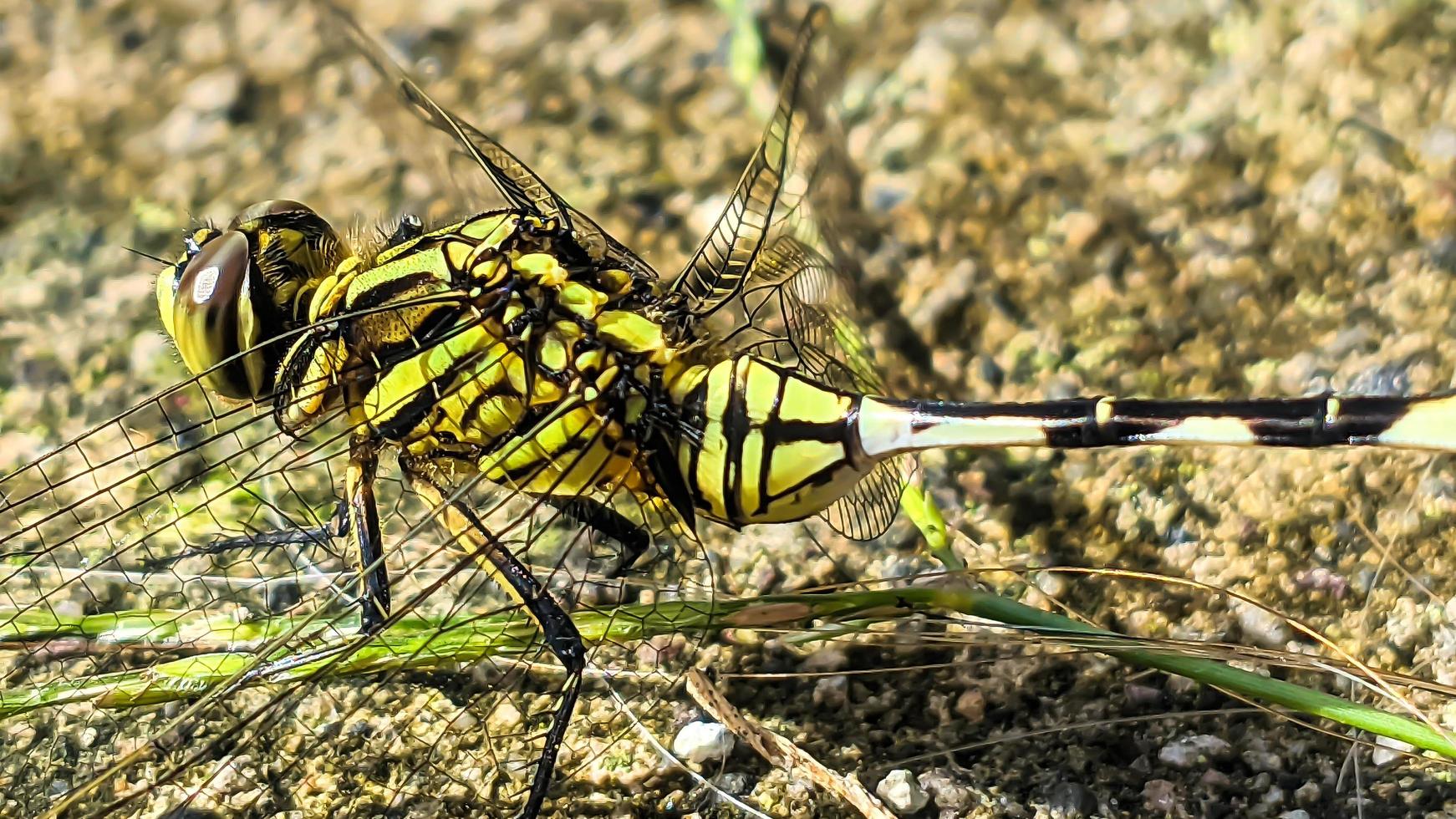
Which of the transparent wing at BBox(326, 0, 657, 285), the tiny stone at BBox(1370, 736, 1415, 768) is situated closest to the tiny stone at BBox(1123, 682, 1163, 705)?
the tiny stone at BBox(1370, 736, 1415, 768)

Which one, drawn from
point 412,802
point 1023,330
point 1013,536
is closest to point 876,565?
point 1013,536

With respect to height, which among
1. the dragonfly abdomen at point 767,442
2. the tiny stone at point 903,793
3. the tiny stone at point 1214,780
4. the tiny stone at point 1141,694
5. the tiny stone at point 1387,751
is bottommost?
the tiny stone at point 903,793

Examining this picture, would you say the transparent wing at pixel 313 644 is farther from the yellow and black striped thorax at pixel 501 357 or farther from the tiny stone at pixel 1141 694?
the tiny stone at pixel 1141 694

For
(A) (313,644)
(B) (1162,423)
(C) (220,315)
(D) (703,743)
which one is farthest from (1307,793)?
(C) (220,315)

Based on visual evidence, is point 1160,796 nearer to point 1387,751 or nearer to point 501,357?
point 1387,751

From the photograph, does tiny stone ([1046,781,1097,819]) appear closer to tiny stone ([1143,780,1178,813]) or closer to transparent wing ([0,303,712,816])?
tiny stone ([1143,780,1178,813])

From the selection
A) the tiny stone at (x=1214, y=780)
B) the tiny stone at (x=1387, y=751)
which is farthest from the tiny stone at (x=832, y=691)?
the tiny stone at (x=1387, y=751)
